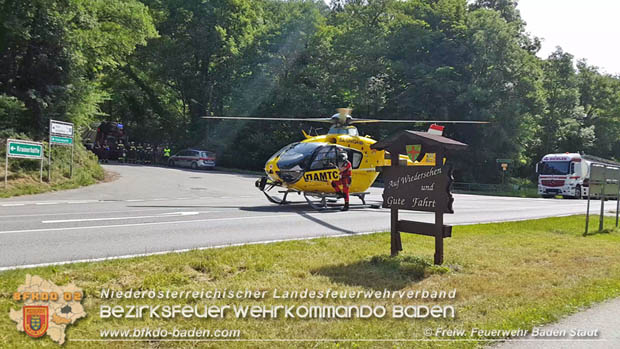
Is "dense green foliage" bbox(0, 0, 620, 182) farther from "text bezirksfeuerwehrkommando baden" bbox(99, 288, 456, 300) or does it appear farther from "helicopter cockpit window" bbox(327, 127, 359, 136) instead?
"text bezirksfeuerwehrkommando baden" bbox(99, 288, 456, 300)

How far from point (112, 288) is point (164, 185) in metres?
18.9

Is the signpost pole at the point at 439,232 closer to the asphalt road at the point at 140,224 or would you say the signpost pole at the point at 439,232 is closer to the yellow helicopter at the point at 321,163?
the asphalt road at the point at 140,224

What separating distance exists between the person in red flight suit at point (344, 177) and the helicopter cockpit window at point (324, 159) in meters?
0.24

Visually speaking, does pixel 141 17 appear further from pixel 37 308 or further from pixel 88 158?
pixel 37 308

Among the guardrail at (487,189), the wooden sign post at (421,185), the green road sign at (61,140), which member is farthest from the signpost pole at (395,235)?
the guardrail at (487,189)

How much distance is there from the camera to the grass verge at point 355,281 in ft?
14.7

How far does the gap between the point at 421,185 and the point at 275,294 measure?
3.26 m

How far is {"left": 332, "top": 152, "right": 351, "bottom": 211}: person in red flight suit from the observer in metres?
15.5

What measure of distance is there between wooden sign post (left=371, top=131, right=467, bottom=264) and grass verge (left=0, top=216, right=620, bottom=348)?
18.6 inches

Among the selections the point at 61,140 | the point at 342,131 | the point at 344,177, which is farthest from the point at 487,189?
the point at 61,140

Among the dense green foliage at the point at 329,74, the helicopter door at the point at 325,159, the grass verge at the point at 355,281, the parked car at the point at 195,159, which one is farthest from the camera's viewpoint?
the dense green foliage at the point at 329,74

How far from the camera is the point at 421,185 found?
7648 millimetres

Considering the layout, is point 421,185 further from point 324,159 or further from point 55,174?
point 55,174

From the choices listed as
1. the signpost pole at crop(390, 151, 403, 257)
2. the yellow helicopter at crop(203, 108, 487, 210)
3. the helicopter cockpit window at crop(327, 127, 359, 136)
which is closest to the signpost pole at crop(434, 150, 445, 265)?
the signpost pole at crop(390, 151, 403, 257)
